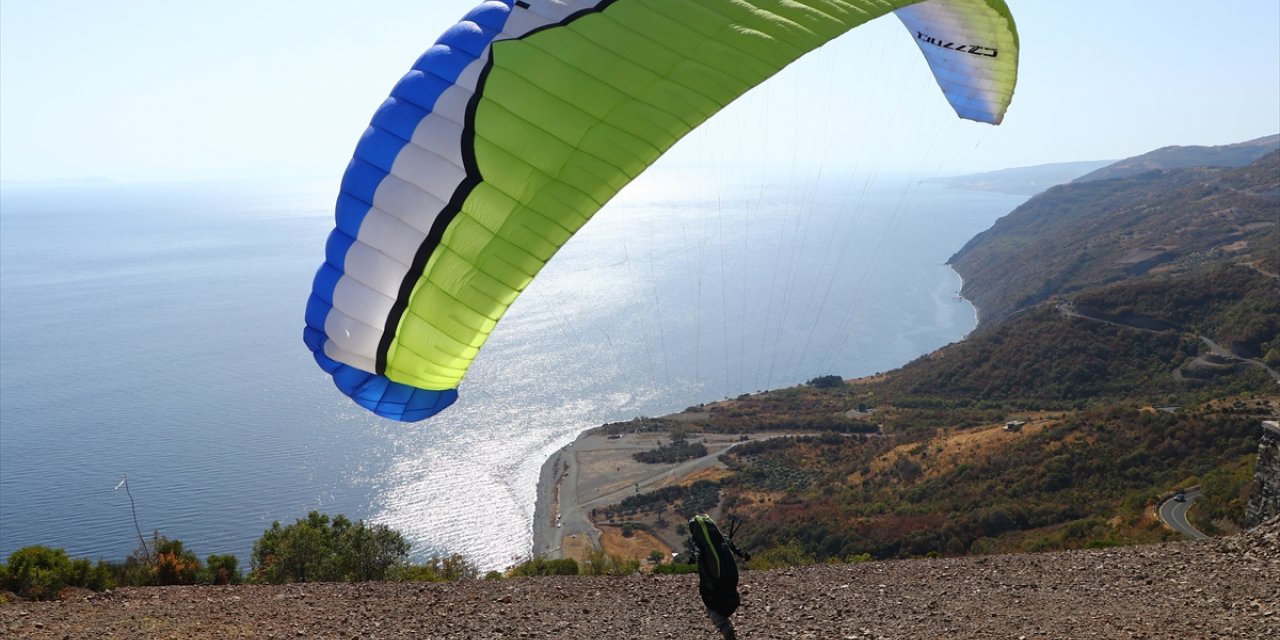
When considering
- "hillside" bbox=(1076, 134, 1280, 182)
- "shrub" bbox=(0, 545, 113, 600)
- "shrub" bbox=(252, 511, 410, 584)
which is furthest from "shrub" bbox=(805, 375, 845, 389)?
"hillside" bbox=(1076, 134, 1280, 182)

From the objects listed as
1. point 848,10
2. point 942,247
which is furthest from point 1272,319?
point 942,247

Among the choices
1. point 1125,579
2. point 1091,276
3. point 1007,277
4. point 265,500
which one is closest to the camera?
point 1125,579

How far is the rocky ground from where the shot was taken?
6441mm

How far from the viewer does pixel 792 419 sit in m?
39.3

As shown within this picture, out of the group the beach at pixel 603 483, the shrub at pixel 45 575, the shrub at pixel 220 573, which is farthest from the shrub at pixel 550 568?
the beach at pixel 603 483

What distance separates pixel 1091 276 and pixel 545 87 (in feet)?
229

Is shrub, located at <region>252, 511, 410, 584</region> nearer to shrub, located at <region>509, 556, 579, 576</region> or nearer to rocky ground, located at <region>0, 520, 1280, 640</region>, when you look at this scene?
shrub, located at <region>509, 556, 579, 576</region>

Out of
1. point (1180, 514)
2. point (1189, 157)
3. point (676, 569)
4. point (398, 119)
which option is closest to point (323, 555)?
point (676, 569)

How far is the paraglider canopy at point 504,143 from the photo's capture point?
5.16 m

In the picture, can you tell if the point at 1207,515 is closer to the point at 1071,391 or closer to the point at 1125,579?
the point at 1125,579

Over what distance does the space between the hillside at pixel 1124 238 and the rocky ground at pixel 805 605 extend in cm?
4267

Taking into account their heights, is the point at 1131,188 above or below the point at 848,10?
above

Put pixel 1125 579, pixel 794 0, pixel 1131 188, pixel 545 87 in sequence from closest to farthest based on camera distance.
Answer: pixel 545 87 < pixel 794 0 < pixel 1125 579 < pixel 1131 188

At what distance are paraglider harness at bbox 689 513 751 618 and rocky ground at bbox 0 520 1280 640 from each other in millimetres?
1663
